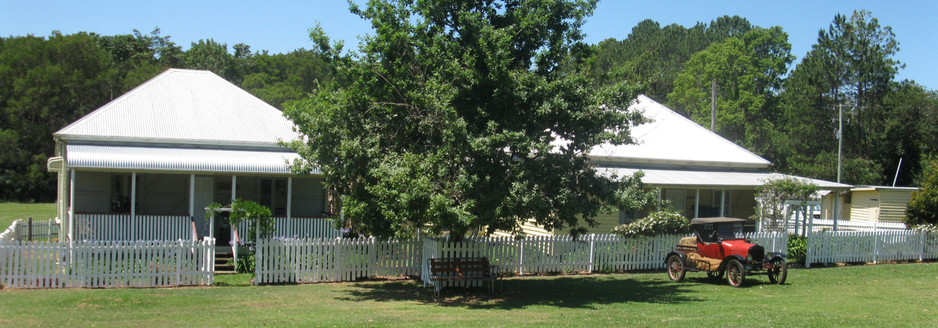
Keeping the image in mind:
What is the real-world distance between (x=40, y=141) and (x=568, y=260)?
51.0 m

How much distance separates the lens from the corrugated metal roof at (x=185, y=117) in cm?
2127

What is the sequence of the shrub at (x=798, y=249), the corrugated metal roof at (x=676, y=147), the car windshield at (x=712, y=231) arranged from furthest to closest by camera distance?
the corrugated metal roof at (x=676, y=147) < the shrub at (x=798, y=249) < the car windshield at (x=712, y=231)

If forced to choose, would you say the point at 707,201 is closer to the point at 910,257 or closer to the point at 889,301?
the point at 910,257

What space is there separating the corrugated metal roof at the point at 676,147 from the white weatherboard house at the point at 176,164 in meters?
10.9

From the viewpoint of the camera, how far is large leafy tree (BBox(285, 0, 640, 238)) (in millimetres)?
12805

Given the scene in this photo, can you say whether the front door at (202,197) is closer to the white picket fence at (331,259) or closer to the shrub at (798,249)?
the white picket fence at (331,259)

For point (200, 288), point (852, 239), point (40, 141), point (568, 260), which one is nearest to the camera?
point (200, 288)

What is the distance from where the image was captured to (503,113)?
13.7 meters

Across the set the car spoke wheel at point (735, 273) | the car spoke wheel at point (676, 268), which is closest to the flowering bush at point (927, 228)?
the car spoke wheel at point (676, 268)

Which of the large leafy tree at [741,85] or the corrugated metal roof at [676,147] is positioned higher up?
the large leafy tree at [741,85]

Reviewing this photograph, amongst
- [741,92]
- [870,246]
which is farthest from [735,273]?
[741,92]

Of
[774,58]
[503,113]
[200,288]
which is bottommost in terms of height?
[200,288]

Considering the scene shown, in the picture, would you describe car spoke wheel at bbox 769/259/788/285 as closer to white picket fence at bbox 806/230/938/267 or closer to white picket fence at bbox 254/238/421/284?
white picket fence at bbox 806/230/938/267

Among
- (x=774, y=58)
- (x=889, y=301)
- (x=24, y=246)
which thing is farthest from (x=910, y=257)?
(x=774, y=58)
